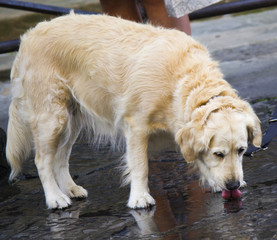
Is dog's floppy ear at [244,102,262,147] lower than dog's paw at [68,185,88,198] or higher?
higher

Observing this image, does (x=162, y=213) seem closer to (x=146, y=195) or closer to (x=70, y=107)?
(x=146, y=195)

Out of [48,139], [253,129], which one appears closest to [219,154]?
[253,129]

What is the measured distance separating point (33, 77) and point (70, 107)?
1.32 ft

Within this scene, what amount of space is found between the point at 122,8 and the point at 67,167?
1.82 metres

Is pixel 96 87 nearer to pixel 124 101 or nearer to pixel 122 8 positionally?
pixel 124 101

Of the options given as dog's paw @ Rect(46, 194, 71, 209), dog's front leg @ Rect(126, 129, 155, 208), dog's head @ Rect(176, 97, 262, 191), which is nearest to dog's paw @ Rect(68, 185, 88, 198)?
dog's paw @ Rect(46, 194, 71, 209)

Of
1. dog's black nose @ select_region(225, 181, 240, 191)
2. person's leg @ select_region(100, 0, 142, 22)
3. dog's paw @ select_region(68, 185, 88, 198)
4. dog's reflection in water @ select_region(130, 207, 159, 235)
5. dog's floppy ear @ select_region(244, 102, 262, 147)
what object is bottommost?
dog's reflection in water @ select_region(130, 207, 159, 235)

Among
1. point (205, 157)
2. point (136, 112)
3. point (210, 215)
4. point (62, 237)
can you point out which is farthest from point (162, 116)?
point (62, 237)

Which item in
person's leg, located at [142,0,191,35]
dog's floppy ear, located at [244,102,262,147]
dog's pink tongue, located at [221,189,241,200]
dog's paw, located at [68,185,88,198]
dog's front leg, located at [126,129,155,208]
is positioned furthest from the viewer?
person's leg, located at [142,0,191,35]

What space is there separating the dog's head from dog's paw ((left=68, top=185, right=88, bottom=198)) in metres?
1.07

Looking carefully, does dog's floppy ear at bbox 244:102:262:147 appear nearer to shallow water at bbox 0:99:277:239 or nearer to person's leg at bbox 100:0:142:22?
shallow water at bbox 0:99:277:239

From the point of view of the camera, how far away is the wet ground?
3.56 m

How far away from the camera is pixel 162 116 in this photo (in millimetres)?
4164

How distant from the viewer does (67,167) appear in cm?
481
